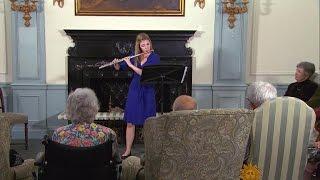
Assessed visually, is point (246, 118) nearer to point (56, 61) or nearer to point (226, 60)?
point (226, 60)

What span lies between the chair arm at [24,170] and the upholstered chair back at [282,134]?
4.95 feet

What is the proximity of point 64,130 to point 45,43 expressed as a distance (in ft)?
10.9

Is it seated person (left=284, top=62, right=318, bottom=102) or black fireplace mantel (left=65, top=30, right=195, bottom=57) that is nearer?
seated person (left=284, top=62, right=318, bottom=102)

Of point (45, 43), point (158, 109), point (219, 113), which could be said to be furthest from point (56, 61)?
point (219, 113)

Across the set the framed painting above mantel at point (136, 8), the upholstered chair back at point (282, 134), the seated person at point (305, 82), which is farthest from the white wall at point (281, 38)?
the upholstered chair back at point (282, 134)

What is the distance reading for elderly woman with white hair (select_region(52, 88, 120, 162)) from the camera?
7.83 ft

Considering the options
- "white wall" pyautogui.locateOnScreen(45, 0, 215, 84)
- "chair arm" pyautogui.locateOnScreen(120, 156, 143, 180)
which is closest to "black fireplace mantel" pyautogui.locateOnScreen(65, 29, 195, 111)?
"white wall" pyautogui.locateOnScreen(45, 0, 215, 84)

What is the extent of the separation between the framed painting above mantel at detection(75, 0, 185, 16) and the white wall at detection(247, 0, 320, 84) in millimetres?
1069

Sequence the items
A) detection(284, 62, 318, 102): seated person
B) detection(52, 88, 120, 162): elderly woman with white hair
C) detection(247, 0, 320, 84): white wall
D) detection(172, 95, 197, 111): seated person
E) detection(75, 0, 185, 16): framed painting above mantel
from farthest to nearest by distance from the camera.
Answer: detection(247, 0, 320, 84): white wall
detection(75, 0, 185, 16): framed painting above mantel
detection(284, 62, 318, 102): seated person
detection(172, 95, 197, 111): seated person
detection(52, 88, 120, 162): elderly woman with white hair

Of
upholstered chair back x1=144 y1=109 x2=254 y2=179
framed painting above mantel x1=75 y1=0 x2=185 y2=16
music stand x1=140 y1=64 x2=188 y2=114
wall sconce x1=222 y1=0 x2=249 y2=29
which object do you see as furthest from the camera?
framed painting above mantel x1=75 y1=0 x2=185 y2=16

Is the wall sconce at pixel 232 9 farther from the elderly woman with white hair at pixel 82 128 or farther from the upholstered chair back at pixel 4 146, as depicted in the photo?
the upholstered chair back at pixel 4 146

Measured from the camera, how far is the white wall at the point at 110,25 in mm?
5492

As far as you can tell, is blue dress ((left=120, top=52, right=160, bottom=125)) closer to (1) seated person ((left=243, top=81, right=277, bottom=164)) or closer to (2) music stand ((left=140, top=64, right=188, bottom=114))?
(2) music stand ((left=140, top=64, right=188, bottom=114))

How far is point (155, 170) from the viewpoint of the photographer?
2.42 m
